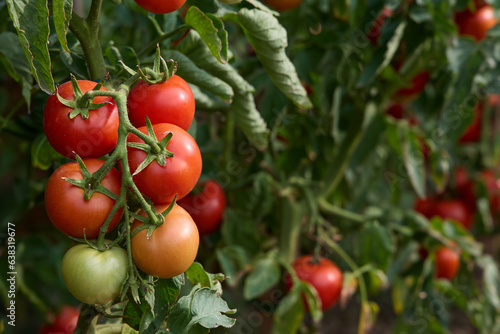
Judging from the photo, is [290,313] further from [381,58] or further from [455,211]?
[455,211]

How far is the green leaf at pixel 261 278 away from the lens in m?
0.88

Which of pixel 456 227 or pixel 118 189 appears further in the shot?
pixel 456 227

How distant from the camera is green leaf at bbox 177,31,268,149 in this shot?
1.93 feet

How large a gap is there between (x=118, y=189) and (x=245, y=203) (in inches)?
26.9

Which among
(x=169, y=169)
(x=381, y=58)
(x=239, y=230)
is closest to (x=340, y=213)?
(x=239, y=230)

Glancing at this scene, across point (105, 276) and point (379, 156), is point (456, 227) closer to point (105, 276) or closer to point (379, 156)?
point (379, 156)

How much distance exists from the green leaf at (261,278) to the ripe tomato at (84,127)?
0.50 m

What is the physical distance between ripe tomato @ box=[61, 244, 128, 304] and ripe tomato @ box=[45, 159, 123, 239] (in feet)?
0.07

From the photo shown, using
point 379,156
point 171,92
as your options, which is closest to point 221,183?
point 379,156

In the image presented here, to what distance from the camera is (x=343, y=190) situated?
1.23 metres

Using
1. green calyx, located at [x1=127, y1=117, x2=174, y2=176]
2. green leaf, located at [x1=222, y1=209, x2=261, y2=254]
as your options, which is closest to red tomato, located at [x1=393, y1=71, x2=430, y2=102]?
green leaf, located at [x1=222, y1=209, x2=261, y2=254]

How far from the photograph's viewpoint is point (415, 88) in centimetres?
110

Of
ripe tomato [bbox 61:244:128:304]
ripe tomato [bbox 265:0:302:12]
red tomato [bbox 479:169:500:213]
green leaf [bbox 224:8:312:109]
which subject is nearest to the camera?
ripe tomato [bbox 61:244:128:304]

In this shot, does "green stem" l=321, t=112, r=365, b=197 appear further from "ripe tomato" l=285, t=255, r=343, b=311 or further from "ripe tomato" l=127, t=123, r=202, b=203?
"ripe tomato" l=127, t=123, r=202, b=203
